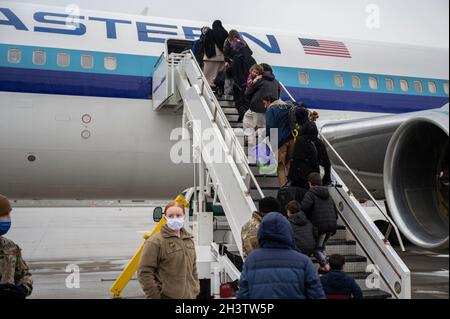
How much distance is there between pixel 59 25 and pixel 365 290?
6660mm

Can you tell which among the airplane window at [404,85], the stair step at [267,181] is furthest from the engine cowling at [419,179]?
the airplane window at [404,85]

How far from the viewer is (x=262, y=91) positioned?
685 centimetres

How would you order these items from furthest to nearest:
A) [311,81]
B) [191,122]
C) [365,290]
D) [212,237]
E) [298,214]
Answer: [311,81], [191,122], [212,237], [365,290], [298,214]

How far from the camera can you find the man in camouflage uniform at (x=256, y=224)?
457cm

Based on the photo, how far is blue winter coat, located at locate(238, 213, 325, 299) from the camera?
3.17 m

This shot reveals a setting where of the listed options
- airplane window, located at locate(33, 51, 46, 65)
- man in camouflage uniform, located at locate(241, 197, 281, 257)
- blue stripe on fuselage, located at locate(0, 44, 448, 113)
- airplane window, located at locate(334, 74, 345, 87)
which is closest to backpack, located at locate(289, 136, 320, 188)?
man in camouflage uniform, located at locate(241, 197, 281, 257)

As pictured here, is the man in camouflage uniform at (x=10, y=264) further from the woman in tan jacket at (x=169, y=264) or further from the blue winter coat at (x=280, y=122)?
the blue winter coat at (x=280, y=122)

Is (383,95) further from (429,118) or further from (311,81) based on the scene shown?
(429,118)

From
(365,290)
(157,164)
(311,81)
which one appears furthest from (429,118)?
(311,81)

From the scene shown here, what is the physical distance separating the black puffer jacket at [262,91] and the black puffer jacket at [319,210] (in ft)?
5.86

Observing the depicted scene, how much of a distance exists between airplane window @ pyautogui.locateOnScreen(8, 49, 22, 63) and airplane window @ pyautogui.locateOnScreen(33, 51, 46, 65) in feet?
0.75
